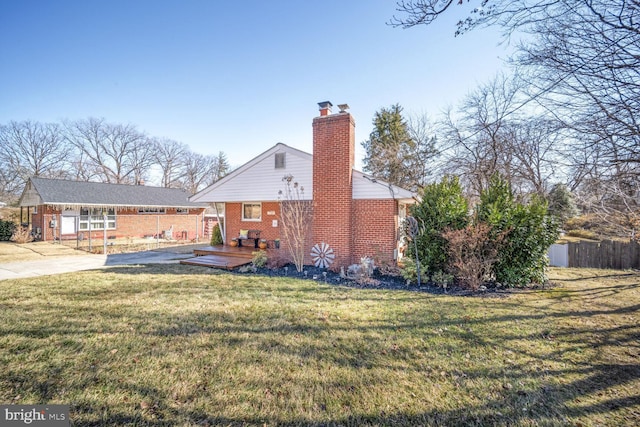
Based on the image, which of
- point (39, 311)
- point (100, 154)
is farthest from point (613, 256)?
point (100, 154)

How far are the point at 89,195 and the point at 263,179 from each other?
16.2 meters

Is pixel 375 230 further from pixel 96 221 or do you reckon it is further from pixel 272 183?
pixel 96 221

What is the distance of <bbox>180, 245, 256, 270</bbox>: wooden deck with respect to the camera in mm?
9883

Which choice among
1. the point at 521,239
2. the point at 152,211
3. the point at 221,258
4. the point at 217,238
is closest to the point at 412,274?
the point at 521,239

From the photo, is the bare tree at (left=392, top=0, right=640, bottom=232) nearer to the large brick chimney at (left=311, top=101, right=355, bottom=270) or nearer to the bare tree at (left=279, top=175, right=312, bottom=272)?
the large brick chimney at (left=311, top=101, right=355, bottom=270)

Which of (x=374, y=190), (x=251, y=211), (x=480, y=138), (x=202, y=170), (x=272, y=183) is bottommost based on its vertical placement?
(x=251, y=211)

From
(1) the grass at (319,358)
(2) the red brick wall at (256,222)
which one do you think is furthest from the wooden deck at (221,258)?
(1) the grass at (319,358)

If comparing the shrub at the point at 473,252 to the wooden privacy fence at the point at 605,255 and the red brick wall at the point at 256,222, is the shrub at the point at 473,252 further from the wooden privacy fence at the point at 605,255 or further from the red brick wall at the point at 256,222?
Answer: the wooden privacy fence at the point at 605,255

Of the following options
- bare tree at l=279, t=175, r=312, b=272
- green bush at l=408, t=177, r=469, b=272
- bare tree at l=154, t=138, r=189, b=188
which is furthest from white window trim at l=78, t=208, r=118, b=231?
bare tree at l=154, t=138, r=189, b=188

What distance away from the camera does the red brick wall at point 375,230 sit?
904 cm

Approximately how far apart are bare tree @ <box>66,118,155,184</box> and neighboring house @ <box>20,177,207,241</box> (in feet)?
54.8

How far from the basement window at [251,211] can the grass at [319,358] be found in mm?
7016

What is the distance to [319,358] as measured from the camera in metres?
3.52

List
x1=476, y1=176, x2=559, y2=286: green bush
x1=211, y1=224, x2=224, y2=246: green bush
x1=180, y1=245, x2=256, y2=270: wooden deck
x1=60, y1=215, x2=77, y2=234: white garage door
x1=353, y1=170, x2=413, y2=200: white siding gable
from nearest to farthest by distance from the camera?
x1=476, y1=176, x2=559, y2=286: green bush < x1=353, y1=170, x2=413, y2=200: white siding gable < x1=180, y1=245, x2=256, y2=270: wooden deck < x1=211, y1=224, x2=224, y2=246: green bush < x1=60, y1=215, x2=77, y2=234: white garage door
